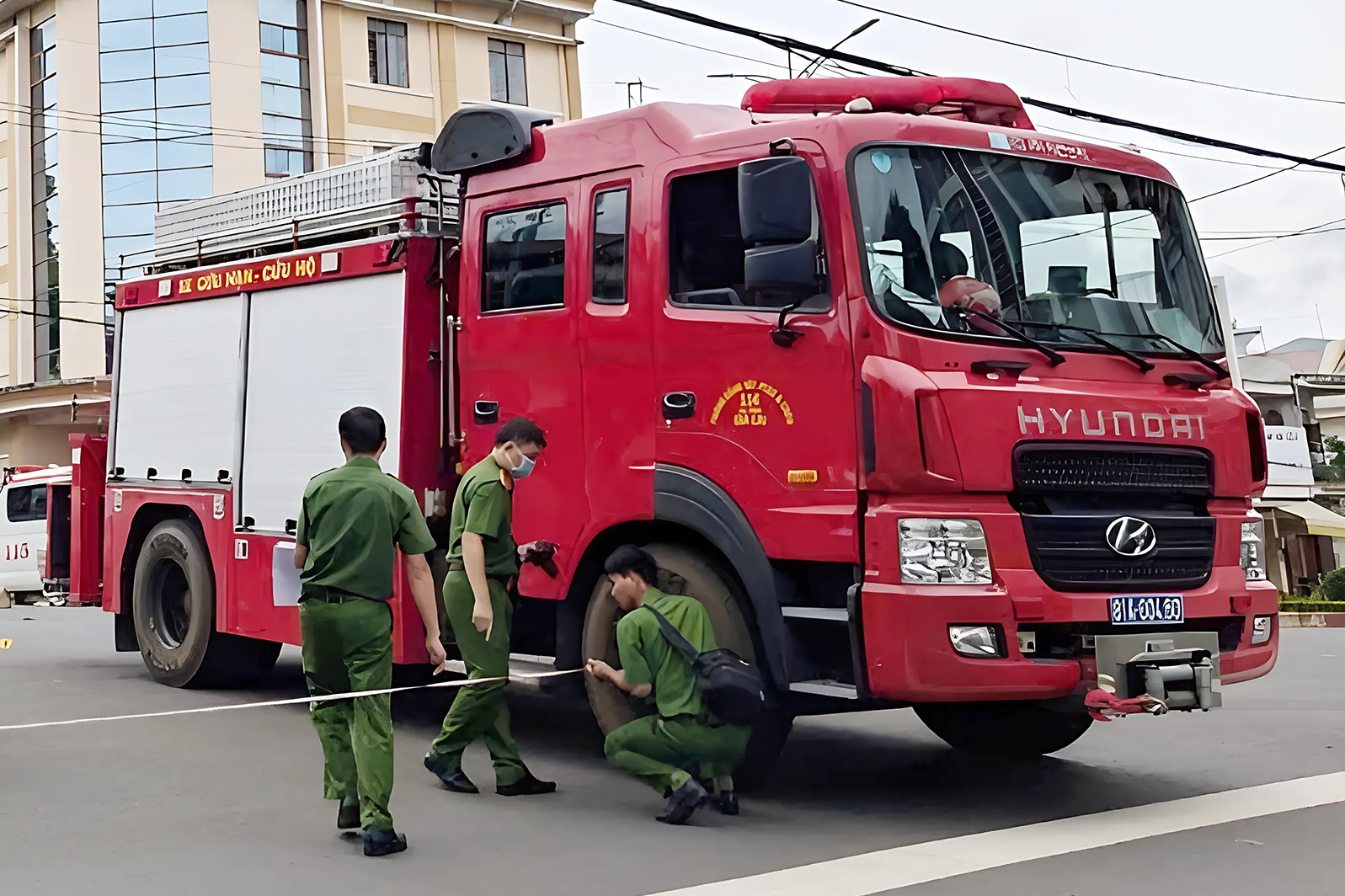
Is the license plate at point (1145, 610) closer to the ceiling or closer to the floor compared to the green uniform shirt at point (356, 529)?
closer to the floor

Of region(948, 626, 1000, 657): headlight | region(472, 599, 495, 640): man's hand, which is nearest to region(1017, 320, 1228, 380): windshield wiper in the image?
region(948, 626, 1000, 657): headlight

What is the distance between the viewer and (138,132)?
34938 millimetres

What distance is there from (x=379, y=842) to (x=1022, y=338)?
334cm

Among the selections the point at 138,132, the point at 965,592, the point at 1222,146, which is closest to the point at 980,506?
the point at 965,592

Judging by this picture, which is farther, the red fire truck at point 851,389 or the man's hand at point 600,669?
the man's hand at point 600,669

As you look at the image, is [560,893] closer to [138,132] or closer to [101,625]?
[101,625]

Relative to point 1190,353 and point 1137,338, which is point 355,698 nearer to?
point 1137,338

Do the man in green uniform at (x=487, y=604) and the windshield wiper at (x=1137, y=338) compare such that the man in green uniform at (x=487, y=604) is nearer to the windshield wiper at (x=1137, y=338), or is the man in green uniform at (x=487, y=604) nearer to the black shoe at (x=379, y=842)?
the black shoe at (x=379, y=842)

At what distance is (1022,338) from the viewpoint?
6445 millimetres

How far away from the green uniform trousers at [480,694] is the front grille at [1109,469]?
248 centimetres

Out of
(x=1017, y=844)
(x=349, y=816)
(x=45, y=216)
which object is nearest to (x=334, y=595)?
(x=349, y=816)

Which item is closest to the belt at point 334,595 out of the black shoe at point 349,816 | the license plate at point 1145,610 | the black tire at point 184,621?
the black shoe at point 349,816

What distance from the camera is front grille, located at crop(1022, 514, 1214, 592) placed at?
6242mm

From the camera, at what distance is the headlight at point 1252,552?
7008 mm
